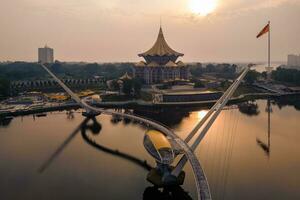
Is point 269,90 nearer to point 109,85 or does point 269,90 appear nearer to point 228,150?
point 109,85

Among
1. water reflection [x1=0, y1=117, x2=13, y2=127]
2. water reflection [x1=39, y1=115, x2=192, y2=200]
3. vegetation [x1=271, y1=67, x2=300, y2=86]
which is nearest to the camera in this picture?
water reflection [x1=39, y1=115, x2=192, y2=200]

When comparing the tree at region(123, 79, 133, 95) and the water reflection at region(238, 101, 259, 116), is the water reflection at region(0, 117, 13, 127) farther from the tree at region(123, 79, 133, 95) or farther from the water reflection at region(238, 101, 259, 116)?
the water reflection at region(238, 101, 259, 116)

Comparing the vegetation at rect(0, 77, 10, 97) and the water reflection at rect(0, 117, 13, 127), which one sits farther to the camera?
the vegetation at rect(0, 77, 10, 97)

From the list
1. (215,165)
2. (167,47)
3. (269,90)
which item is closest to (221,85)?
(269,90)

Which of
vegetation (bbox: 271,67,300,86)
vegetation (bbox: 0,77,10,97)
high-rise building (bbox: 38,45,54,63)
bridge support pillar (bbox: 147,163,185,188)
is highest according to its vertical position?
Result: high-rise building (bbox: 38,45,54,63)

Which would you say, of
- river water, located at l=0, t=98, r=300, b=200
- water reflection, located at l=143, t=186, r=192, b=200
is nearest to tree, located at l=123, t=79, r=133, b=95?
river water, located at l=0, t=98, r=300, b=200

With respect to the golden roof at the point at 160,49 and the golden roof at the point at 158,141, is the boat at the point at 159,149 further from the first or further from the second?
the golden roof at the point at 160,49

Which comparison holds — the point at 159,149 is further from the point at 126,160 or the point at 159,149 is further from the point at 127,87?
the point at 127,87
